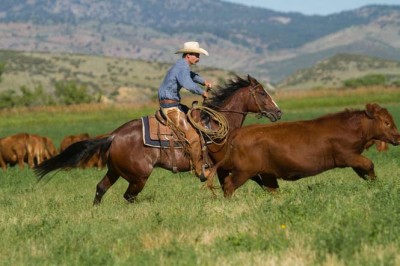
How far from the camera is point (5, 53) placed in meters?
151

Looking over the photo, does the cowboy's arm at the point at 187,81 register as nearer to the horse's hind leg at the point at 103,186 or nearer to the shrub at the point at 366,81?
the horse's hind leg at the point at 103,186

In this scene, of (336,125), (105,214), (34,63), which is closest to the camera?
(105,214)

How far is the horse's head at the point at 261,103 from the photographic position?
519 inches

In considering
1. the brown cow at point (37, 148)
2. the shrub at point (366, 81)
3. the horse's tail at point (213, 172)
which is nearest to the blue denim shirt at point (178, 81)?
the horse's tail at point (213, 172)

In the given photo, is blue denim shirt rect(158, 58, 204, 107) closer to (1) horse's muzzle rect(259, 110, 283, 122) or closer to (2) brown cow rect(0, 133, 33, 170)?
(1) horse's muzzle rect(259, 110, 283, 122)

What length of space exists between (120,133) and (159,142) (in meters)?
0.70

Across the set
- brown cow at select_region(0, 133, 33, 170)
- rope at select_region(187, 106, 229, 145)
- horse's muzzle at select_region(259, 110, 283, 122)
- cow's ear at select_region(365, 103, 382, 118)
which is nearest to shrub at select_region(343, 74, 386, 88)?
brown cow at select_region(0, 133, 33, 170)

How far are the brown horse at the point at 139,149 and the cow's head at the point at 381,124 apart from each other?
1.85 m

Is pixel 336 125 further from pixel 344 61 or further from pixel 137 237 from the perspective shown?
pixel 344 61

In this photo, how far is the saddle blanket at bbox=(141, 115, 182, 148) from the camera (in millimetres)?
12484

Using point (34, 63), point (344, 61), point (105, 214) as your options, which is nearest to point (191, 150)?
point (105, 214)

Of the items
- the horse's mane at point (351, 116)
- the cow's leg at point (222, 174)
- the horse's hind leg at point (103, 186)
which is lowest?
the horse's hind leg at point (103, 186)

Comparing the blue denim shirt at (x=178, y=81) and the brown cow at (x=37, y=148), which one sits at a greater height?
the blue denim shirt at (x=178, y=81)

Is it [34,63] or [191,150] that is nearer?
[191,150]
